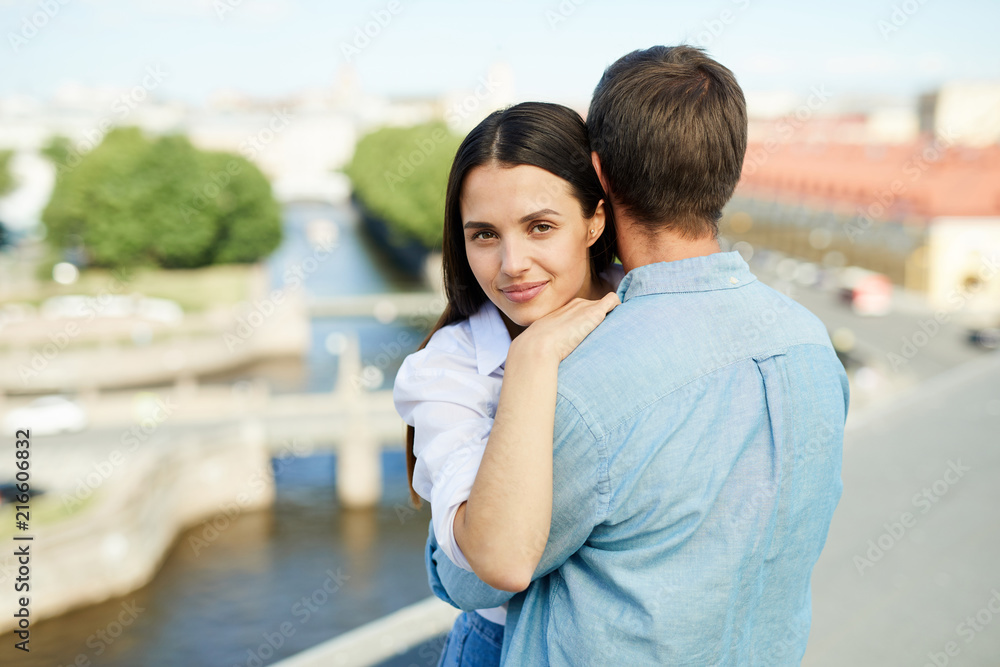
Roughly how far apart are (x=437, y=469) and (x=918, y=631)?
6.01 ft

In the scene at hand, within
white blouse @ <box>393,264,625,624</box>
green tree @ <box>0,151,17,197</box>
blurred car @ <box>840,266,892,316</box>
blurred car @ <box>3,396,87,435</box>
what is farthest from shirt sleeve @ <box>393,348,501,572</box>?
green tree @ <box>0,151,17,197</box>

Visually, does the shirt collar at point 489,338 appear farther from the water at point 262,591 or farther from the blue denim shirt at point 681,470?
the water at point 262,591

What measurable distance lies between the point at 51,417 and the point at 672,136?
17.1 meters

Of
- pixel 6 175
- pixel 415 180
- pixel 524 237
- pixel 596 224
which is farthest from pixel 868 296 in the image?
pixel 6 175

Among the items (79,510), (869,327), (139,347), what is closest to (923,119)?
(869,327)

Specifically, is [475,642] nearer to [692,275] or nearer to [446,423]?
[446,423]

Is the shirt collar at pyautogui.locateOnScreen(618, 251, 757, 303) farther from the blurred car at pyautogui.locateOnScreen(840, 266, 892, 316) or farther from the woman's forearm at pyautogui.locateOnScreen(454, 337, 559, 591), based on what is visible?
the blurred car at pyautogui.locateOnScreen(840, 266, 892, 316)

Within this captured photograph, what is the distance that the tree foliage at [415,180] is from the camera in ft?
98.0

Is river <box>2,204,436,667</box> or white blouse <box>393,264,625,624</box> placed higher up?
white blouse <box>393,264,625,624</box>

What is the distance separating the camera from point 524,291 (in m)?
1.25

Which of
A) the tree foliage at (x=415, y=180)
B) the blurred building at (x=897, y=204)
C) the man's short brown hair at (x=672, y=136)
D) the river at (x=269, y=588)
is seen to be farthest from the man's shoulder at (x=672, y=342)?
the tree foliage at (x=415, y=180)

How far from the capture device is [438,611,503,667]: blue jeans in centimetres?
136

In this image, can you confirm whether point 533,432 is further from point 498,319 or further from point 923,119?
point 923,119

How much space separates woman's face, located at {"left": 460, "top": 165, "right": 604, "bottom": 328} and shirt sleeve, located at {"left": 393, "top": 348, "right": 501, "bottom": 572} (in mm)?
121
